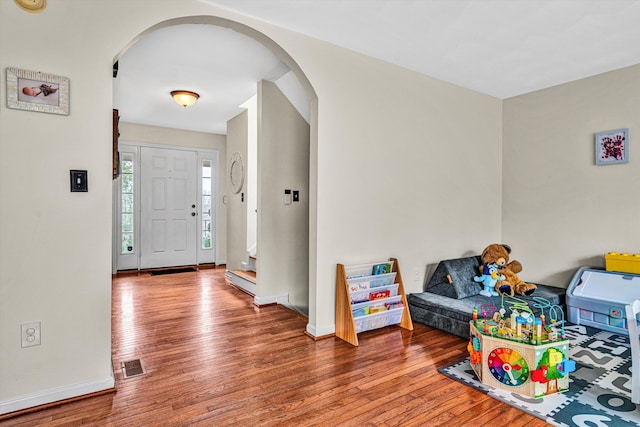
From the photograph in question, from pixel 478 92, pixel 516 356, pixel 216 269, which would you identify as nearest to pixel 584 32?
pixel 478 92

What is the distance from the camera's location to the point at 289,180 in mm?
4086

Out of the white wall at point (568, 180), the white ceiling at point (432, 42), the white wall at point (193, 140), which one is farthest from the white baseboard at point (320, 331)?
the white wall at point (193, 140)

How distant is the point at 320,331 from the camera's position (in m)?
2.99

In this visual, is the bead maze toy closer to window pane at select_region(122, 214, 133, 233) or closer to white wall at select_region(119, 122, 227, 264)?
white wall at select_region(119, 122, 227, 264)

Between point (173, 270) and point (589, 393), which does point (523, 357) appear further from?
point (173, 270)

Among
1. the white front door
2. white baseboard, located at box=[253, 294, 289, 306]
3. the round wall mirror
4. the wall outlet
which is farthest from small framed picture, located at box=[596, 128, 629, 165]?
the white front door

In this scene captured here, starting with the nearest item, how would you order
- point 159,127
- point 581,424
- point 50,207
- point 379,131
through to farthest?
point 581,424 < point 50,207 < point 379,131 < point 159,127

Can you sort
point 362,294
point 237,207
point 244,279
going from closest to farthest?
point 362,294 < point 244,279 < point 237,207

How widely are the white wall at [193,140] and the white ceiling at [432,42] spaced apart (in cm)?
183

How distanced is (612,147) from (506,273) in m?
1.63

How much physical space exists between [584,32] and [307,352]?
10.8 ft

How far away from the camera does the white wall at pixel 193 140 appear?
6.04 m

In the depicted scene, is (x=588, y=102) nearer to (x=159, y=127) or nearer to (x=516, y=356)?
(x=516, y=356)

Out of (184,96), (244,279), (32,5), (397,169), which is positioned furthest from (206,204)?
(32,5)
